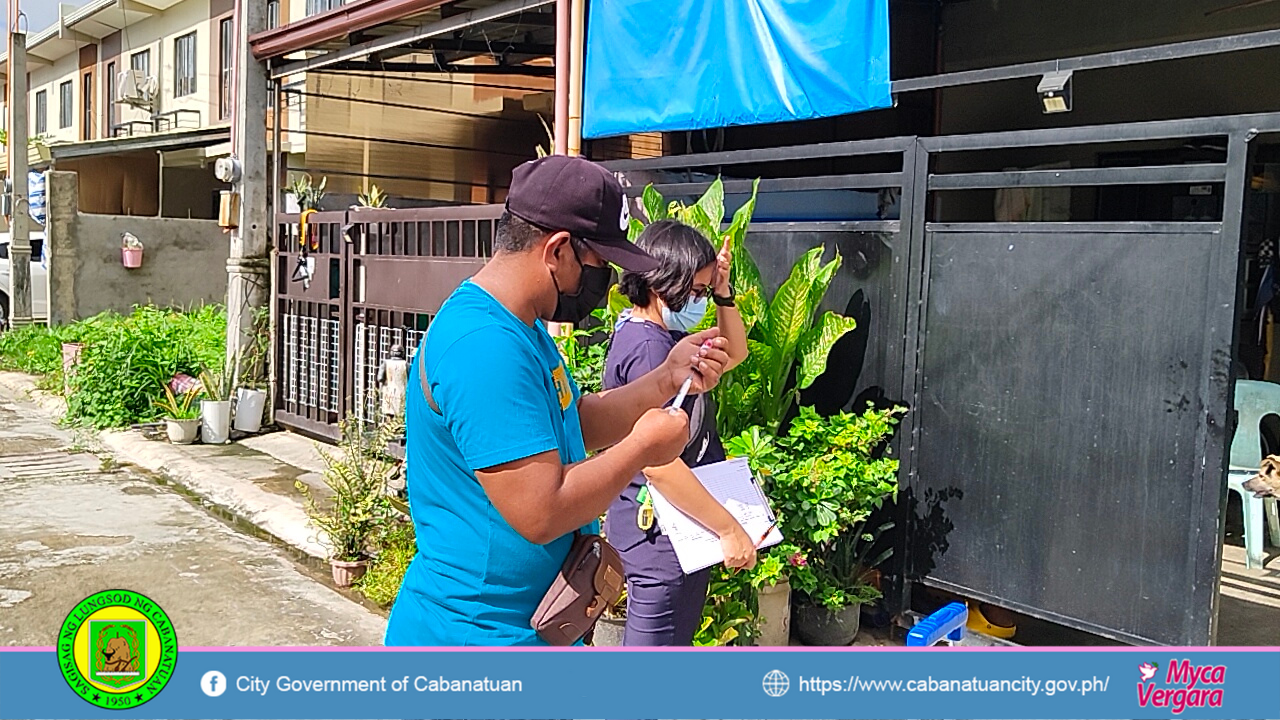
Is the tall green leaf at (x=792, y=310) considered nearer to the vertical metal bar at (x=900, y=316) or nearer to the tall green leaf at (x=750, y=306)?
the tall green leaf at (x=750, y=306)

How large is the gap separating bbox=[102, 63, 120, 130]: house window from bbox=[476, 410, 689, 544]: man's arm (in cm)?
2244

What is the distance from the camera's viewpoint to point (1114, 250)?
3.96 metres

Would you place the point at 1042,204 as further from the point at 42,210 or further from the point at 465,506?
the point at 42,210

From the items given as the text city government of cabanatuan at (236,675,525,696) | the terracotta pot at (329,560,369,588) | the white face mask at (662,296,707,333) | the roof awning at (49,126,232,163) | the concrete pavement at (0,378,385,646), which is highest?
the roof awning at (49,126,232,163)

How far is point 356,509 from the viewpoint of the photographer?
5520 mm

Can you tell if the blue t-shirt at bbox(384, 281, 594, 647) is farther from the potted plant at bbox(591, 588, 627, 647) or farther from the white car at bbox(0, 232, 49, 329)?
the white car at bbox(0, 232, 49, 329)

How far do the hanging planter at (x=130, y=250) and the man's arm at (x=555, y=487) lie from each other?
46.4 ft

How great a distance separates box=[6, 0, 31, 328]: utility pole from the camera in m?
15.3

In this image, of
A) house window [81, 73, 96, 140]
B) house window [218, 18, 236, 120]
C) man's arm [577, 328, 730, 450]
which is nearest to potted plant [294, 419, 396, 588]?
man's arm [577, 328, 730, 450]

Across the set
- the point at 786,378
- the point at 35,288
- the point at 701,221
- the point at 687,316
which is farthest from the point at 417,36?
the point at 35,288

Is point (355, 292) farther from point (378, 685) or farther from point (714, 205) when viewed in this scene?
point (378, 685)

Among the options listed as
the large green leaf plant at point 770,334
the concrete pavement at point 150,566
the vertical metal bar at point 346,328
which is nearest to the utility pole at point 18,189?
the concrete pavement at point 150,566

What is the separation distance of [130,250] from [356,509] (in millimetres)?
10627

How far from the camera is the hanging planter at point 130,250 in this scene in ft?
47.3
